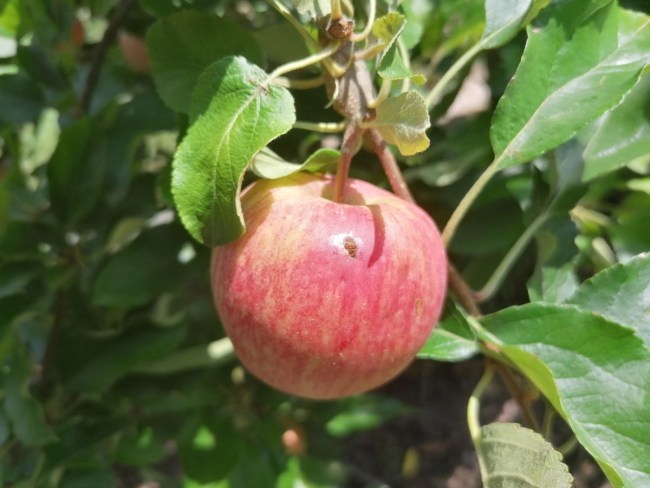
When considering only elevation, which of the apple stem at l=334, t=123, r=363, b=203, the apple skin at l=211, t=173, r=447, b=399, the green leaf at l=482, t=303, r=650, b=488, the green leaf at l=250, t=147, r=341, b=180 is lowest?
the green leaf at l=482, t=303, r=650, b=488

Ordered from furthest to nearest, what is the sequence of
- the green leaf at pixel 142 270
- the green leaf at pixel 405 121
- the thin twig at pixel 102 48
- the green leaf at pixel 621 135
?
the thin twig at pixel 102 48, the green leaf at pixel 142 270, the green leaf at pixel 621 135, the green leaf at pixel 405 121

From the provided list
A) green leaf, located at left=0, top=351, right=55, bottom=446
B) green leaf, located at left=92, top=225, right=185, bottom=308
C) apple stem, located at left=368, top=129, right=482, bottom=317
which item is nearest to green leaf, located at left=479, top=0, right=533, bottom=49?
apple stem, located at left=368, top=129, right=482, bottom=317

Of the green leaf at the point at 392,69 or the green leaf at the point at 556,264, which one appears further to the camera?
the green leaf at the point at 556,264

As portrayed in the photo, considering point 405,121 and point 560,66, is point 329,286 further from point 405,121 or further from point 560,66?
point 560,66

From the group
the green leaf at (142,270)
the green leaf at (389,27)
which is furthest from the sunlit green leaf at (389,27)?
the green leaf at (142,270)

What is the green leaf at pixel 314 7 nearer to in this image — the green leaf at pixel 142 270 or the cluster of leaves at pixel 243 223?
the cluster of leaves at pixel 243 223

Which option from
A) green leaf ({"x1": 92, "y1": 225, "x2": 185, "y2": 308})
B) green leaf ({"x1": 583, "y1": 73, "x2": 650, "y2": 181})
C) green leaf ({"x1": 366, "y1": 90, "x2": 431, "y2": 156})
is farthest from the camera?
green leaf ({"x1": 92, "y1": 225, "x2": 185, "y2": 308})

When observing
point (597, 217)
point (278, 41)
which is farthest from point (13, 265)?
point (597, 217)

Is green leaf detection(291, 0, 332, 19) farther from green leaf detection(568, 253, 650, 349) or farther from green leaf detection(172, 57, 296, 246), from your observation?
green leaf detection(568, 253, 650, 349)
